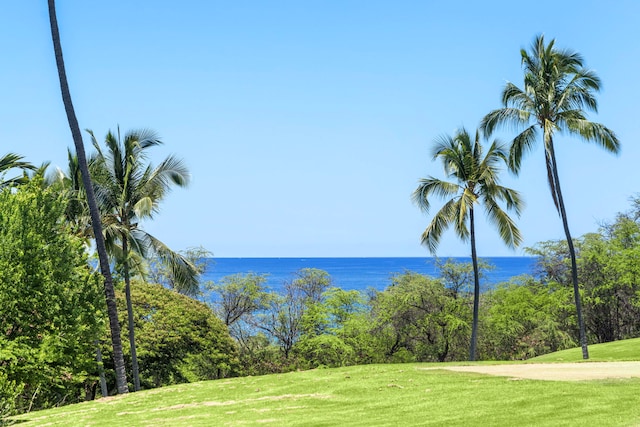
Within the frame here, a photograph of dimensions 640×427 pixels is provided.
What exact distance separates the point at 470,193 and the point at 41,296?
1672 cm

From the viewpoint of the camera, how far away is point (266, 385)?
15867 mm

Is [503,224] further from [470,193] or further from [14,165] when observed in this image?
[14,165]

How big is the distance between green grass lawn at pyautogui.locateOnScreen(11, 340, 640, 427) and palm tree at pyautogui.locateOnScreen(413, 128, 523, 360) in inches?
348

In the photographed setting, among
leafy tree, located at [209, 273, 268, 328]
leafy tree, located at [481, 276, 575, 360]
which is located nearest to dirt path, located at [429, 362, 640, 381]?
leafy tree, located at [481, 276, 575, 360]

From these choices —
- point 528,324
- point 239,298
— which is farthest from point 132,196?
point 528,324

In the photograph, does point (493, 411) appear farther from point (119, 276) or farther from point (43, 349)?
point (119, 276)

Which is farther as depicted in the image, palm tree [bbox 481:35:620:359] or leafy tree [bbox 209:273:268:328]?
leafy tree [bbox 209:273:268:328]

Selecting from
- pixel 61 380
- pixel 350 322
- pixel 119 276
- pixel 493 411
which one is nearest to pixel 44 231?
pixel 119 276

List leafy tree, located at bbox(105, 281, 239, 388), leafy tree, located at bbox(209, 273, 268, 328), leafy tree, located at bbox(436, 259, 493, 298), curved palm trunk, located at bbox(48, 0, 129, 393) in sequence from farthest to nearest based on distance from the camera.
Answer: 1. leafy tree, located at bbox(209, 273, 268, 328)
2. leafy tree, located at bbox(436, 259, 493, 298)
3. leafy tree, located at bbox(105, 281, 239, 388)
4. curved palm trunk, located at bbox(48, 0, 129, 393)

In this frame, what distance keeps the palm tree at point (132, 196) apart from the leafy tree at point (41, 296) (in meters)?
3.35

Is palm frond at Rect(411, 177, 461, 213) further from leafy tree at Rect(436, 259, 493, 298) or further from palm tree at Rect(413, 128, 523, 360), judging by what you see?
leafy tree at Rect(436, 259, 493, 298)

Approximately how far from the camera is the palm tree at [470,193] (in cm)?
2445

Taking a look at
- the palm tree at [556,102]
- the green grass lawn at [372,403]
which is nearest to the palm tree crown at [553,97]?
the palm tree at [556,102]

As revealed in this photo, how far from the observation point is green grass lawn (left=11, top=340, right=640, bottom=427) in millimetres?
9370
